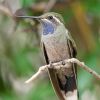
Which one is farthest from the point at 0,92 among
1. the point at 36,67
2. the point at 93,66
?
the point at 93,66

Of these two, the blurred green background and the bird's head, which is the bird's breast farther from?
the blurred green background

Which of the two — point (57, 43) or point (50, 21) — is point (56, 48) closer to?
point (57, 43)

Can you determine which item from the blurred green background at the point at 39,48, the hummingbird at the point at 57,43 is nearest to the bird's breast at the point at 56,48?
the hummingbird at the point at 57,43

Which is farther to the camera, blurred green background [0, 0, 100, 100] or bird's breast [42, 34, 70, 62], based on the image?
blurred green background [0, 0, 100, 100]

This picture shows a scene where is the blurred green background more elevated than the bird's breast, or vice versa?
the bird's breast

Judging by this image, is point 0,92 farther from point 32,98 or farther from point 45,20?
point 45,20

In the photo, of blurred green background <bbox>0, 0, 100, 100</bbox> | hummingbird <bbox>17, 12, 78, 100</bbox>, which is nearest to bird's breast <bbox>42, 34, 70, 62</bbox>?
hummingbird <bbox>17, 12, 78, 100</bbox>
